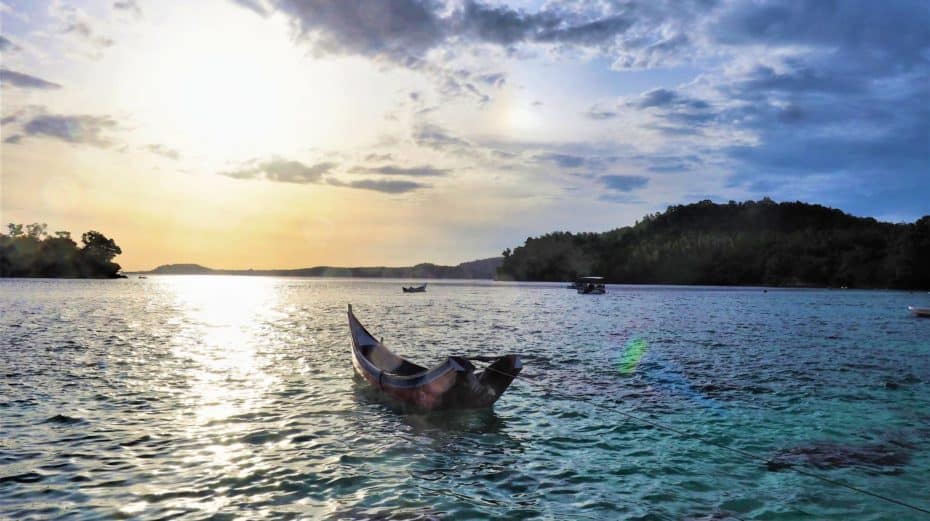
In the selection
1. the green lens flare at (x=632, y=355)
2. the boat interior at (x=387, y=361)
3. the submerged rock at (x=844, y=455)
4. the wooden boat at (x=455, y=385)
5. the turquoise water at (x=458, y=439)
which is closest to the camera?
the turquoise water at (x=458, y=439)

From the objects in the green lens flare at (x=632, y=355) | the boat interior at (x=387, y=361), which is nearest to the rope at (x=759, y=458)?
the boat interior at (x=387, y=361)

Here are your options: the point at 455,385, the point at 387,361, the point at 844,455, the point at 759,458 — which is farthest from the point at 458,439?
the point at 844,455

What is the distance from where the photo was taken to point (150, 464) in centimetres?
1241

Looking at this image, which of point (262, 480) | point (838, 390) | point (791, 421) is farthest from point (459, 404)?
point (838, 390)

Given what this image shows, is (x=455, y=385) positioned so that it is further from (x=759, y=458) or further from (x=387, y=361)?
(x=759, y=458)

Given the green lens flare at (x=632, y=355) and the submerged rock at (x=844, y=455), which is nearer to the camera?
the submerged rock at (x=844, y=455)

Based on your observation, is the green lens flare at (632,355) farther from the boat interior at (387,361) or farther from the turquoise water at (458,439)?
the boat interior at (387,361)

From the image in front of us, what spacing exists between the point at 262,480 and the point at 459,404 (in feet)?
24.4

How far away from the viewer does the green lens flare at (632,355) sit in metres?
28.2

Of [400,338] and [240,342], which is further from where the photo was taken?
[400,338]

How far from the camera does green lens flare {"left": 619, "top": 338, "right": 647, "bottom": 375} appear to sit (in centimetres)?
2816

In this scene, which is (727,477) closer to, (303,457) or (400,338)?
(303,457)

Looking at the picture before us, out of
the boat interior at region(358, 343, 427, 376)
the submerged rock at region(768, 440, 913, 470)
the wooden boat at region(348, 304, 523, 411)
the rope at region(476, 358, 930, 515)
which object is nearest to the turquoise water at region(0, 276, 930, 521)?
the submerged rock at region(768, 440, 913, 470)

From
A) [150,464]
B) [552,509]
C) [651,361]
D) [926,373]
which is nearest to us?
[552,509]
